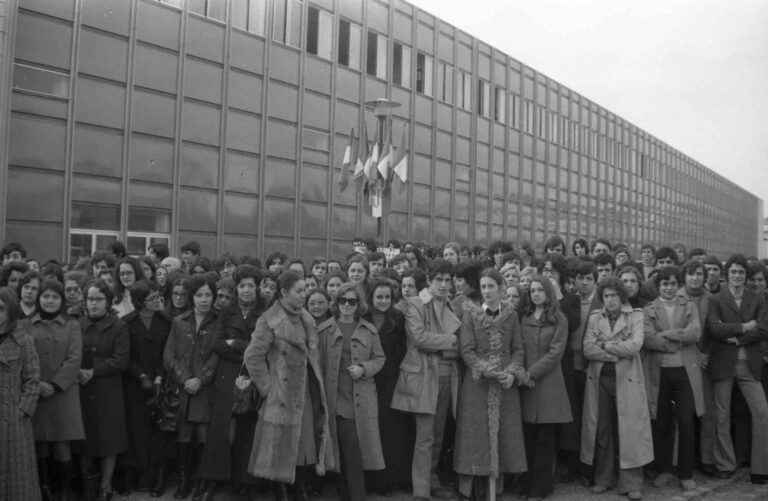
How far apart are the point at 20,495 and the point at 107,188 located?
1260 cm

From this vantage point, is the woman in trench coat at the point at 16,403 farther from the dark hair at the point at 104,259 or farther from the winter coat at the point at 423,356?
the winter coat at the point at 423,356

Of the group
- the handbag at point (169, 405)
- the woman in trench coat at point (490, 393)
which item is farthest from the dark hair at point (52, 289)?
the woman in trench coat at point (490, 393)

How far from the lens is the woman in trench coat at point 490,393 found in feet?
20.8

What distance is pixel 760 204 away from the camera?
82500mm

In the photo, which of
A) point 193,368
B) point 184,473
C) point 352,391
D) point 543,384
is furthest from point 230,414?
point 543,384

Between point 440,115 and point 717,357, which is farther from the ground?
point 440,115

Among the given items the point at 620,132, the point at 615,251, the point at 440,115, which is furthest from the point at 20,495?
the point at 620,132

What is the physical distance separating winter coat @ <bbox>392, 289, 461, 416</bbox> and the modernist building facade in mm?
11656

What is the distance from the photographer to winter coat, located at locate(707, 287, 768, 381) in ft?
24.0

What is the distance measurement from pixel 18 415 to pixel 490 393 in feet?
12.9

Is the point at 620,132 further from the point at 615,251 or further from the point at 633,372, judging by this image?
the point at 633,372

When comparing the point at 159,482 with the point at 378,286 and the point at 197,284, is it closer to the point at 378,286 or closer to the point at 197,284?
the point at 197,284

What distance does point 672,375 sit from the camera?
23.2 feet

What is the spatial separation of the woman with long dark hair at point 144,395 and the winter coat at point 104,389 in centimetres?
15
